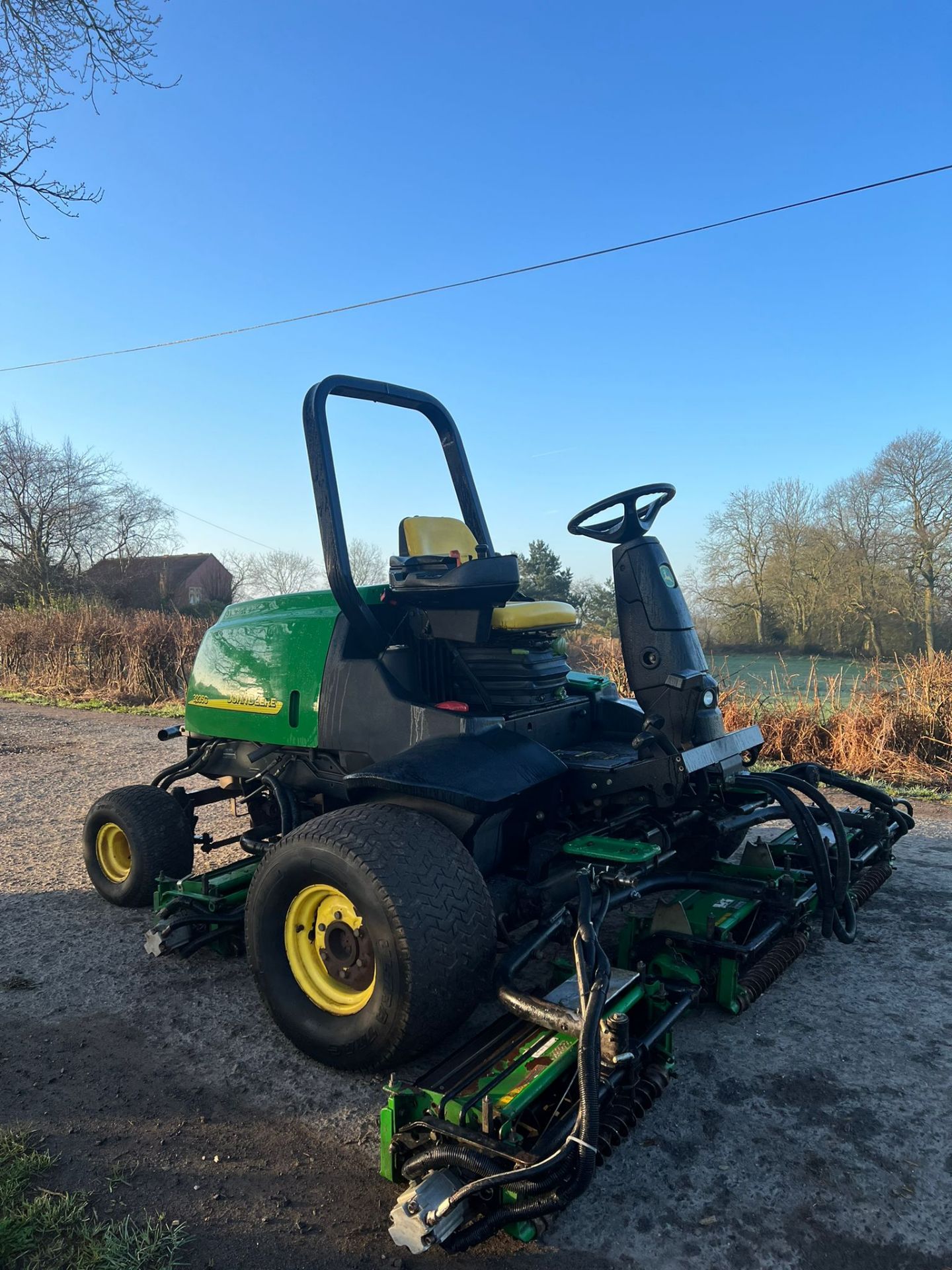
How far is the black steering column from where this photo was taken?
3727 millimetres

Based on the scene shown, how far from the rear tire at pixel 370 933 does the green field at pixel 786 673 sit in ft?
22.8

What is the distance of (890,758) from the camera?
26.9ft

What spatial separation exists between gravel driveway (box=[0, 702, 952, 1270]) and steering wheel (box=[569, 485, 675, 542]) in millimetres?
2138

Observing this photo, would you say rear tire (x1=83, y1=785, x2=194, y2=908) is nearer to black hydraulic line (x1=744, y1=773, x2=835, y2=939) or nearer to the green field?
black hydraulic line (x1=744, y1=773, x2=835, y2=939)

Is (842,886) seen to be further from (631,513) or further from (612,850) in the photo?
(631,513)

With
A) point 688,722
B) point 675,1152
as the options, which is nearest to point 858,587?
point 688,722

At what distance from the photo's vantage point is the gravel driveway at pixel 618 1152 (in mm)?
2188

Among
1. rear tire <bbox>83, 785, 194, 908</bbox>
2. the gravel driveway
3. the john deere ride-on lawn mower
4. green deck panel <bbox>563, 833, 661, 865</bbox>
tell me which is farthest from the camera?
rear tire <bbox>83, 785, 194, 908</bbox>

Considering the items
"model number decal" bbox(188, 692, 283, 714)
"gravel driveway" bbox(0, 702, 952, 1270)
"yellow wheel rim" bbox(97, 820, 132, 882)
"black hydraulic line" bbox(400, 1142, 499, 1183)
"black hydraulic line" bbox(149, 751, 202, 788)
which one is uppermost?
"model number decal" bbox(188, 692, 283, 714)

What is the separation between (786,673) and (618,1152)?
774cm

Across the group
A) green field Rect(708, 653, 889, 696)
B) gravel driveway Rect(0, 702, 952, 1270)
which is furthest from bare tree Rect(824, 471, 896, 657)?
gravel driveway Rect(0, 702, 952, 1270)

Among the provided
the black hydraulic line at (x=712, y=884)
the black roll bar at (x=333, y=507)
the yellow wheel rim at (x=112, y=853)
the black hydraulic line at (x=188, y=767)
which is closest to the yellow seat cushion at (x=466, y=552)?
the black roll bar at (x=333, y=507)

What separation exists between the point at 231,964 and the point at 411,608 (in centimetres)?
192

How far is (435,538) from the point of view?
14.6 feet
